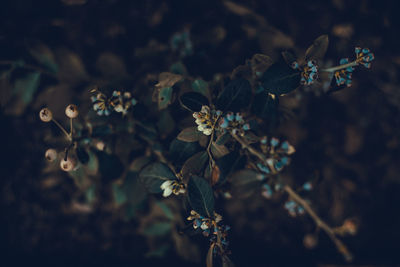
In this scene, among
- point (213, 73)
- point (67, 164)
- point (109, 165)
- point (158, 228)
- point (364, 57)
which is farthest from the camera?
point (158, 228)

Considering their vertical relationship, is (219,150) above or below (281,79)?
below

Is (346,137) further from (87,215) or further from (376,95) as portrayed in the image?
(87,215)

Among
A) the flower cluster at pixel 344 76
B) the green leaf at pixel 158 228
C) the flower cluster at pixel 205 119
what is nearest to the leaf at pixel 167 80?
the flower cluster at pixel 205 119

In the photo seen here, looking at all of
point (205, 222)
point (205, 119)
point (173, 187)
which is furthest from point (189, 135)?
point (205, 222)

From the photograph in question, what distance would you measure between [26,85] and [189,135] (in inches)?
44.9

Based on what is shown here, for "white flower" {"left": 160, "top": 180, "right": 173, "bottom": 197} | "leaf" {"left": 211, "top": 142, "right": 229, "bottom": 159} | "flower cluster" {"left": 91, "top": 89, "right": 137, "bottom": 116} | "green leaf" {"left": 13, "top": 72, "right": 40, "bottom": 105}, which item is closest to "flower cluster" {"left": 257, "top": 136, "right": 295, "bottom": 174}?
"leaf" {"left": 211, "top": 142, "right": 229, "bottom": 159}

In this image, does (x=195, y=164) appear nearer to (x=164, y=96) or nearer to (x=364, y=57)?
(x=164, y=96)

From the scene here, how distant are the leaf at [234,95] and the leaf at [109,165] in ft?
2.02

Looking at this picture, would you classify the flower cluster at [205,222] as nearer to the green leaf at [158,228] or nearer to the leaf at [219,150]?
the leaf at [219,150]

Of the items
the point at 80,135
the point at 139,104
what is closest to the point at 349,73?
the point at 139,104

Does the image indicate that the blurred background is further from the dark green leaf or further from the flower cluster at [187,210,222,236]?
the flower cluster at [187,210,222,236]

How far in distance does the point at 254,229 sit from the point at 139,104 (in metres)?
1.72

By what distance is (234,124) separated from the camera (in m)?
1.13

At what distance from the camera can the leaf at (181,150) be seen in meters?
1.22
